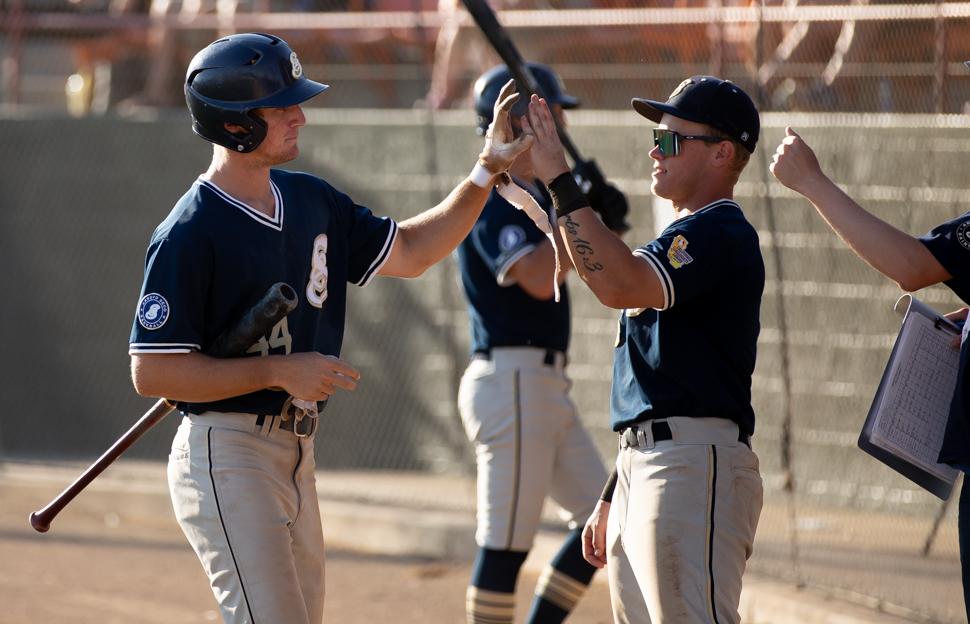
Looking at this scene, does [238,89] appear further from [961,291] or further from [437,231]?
[961,291]

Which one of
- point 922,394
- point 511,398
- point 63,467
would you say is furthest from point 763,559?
point 63,467

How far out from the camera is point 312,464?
3111 millimetres

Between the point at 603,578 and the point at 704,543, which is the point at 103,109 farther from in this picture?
the point at 704,543

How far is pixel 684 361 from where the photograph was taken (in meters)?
2.85

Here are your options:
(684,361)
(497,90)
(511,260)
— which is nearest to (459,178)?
(497,90)

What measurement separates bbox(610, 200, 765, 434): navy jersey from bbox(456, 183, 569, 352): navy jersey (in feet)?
4.05

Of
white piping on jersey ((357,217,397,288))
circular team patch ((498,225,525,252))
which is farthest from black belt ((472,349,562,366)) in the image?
white piping on jersey ((357,217,397,288))

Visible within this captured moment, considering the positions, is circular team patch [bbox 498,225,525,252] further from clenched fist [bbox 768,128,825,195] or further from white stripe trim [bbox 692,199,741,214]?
clenched fist [bbox 768,128,825,195]

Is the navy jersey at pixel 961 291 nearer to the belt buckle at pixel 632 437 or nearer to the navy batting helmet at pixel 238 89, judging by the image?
the belt buckle at pixel 632 437

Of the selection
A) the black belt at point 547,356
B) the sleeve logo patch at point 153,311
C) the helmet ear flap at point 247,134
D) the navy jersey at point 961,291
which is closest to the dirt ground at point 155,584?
the black belt at point 547,356

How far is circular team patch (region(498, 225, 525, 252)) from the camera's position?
13.5 feet

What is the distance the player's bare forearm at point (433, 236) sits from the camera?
3412mm

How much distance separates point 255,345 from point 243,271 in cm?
21

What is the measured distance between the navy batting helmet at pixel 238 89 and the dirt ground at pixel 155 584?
10.2 ft
